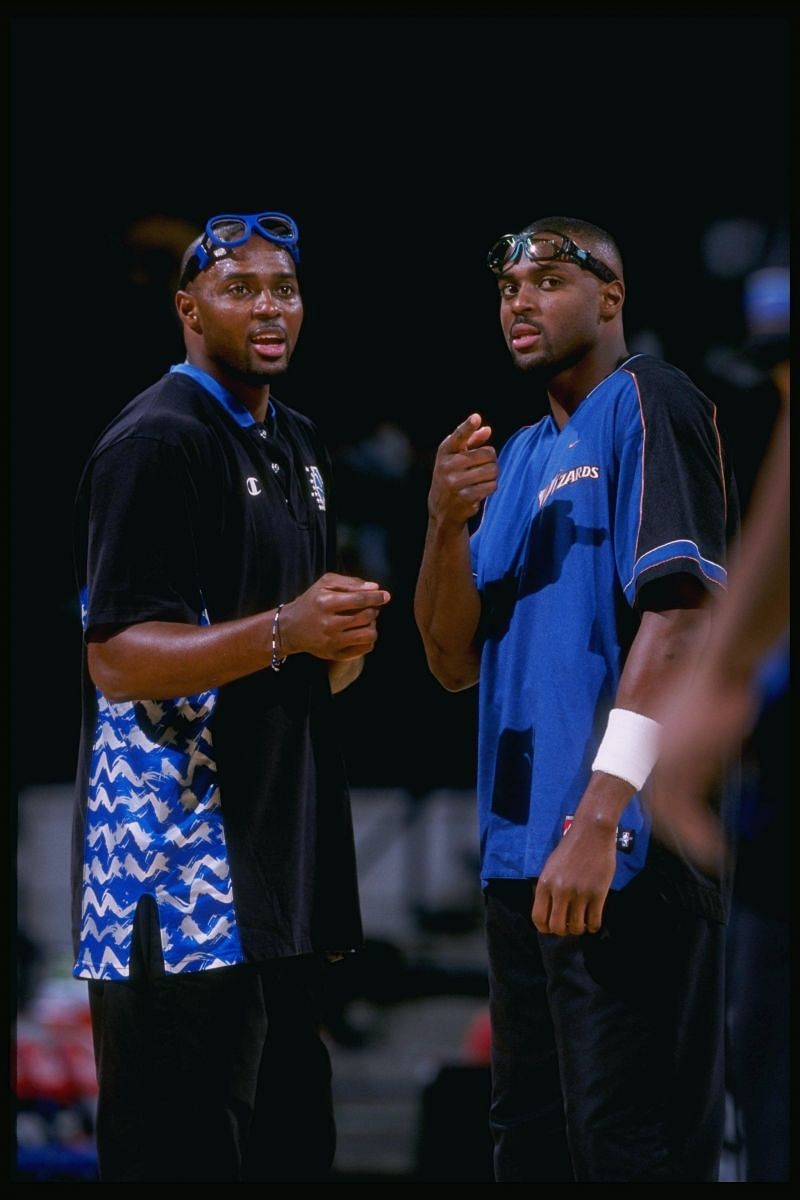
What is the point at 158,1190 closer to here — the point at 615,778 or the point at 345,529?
the point at 615,778

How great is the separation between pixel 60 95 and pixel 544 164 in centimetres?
192

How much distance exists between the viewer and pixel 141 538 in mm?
2443

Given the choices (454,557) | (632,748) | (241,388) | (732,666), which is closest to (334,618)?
(454,557)

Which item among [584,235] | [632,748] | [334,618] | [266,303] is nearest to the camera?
[632,748]

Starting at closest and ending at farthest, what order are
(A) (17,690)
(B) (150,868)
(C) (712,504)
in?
(C) (712,504) → (B) (150,868) → (A) (17,690)

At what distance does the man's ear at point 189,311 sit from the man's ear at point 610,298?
2.41 feet

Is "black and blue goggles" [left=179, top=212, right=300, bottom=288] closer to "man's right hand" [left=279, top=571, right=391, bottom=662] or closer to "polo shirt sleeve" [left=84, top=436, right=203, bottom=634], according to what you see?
"polo shirt sleeve" [left=84, top=436, right=203, bottom=634]

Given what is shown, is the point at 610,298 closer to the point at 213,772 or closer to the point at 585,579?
the point at 585,579

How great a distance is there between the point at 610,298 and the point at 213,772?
1.04 metres

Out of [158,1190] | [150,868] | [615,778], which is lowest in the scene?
[158,1190]

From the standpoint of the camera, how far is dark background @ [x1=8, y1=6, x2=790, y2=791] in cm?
536

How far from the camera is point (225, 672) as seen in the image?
2.38 m

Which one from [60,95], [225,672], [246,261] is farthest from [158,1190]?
[60,95]

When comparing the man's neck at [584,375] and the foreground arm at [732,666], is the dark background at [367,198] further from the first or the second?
the foreground arm at [732,666]
